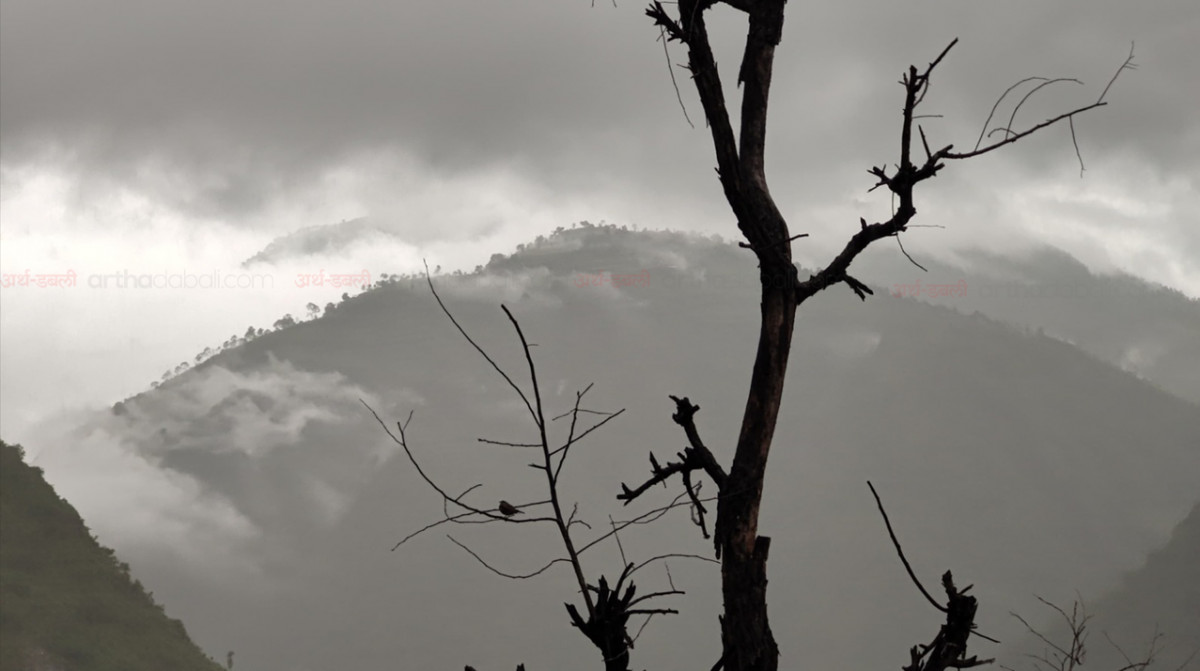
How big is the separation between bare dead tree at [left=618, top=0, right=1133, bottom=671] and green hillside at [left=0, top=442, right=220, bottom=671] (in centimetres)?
7229

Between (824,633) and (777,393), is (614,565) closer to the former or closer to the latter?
(824,633)

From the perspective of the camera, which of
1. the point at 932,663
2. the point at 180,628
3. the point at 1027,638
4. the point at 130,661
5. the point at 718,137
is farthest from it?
the point at 1027,638

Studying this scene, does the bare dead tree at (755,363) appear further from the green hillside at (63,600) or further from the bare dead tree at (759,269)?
the green hillside at (63,600)

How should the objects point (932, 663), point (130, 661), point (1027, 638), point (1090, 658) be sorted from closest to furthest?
1. point (932, 663)
2. point (130, 661)
3. point (1090, 658)
4. point (1027, 638)

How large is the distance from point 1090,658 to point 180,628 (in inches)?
3493

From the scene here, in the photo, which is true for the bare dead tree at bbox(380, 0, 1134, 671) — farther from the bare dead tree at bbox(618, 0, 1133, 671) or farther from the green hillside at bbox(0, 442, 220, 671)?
the green hillside at bbox(0, 442, 220, 671)

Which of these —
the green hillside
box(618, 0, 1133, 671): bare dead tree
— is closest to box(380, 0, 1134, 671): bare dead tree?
box(618, 0, 1133, 671): bare dead tree

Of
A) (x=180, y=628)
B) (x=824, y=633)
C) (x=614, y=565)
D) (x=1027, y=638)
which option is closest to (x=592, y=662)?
(x=614, y=565)

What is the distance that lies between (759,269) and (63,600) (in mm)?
77396

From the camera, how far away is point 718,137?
3469 millimetres

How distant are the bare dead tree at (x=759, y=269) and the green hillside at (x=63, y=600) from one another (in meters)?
72.3

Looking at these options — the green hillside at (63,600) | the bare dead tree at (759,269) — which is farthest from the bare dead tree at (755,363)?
the green hillside at (63,600)

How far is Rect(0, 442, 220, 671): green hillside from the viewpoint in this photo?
6594 cm

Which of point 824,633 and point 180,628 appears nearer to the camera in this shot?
point 180,628
